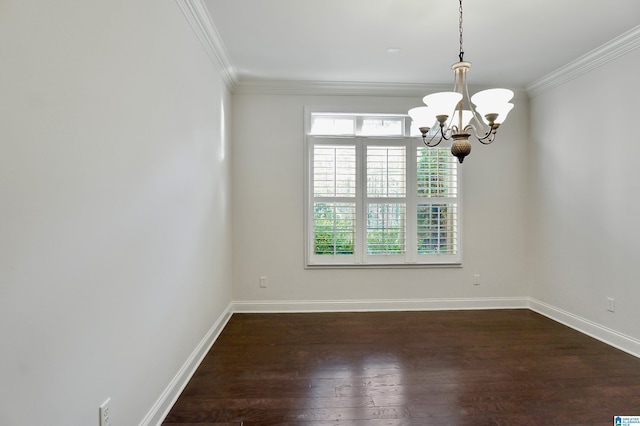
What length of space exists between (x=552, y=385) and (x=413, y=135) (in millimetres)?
2790

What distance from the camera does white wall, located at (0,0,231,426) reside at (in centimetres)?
90

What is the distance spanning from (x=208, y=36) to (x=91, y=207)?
1985 millimetres

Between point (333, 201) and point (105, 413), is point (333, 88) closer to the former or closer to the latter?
point (333, 201)

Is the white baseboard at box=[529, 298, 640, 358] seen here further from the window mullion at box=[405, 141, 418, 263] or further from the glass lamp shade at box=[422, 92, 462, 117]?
the glass lamp shade at box=[422, 92, 462, 117]

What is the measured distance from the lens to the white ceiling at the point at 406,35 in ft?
7.56

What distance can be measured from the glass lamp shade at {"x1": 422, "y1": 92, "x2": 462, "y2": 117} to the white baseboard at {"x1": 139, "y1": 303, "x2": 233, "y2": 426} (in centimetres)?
236

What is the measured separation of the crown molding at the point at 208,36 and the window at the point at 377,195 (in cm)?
110

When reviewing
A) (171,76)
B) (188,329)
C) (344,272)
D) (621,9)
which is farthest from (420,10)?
(188,329)

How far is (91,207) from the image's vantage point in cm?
121

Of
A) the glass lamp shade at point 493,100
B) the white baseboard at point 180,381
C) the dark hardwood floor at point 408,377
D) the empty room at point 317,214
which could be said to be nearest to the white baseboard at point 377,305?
the empty room at point 317,214

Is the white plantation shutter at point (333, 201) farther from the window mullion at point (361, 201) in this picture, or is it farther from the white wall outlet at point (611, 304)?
the white wall outlet at point (611, 304)

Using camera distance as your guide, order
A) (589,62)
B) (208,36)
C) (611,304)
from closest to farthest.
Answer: (208,36)
(611,304)
(589,62)

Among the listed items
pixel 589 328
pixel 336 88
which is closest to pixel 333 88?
pixel 336 88

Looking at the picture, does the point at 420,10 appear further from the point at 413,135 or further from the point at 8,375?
the point at 8,375
